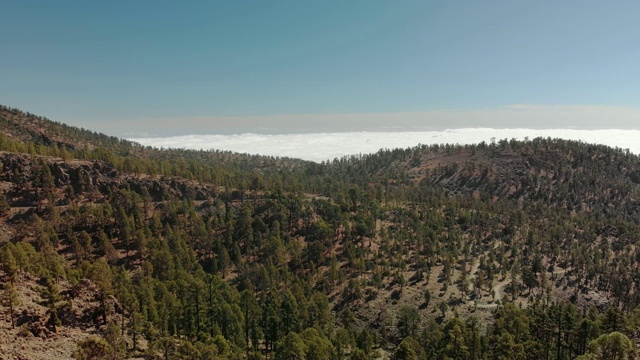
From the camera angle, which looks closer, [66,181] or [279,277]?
[279,277]

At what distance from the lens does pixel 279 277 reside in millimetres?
133625

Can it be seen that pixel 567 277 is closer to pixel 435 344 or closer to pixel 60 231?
pixel 435 344

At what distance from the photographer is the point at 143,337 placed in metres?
71.6

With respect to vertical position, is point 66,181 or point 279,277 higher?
point 66,181

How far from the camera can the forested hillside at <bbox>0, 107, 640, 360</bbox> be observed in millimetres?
65875

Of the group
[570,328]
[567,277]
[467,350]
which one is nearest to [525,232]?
[567,277]

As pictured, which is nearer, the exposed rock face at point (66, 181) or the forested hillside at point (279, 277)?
the forested hillside at point (279, 277)

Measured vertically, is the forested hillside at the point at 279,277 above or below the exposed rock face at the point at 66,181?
below

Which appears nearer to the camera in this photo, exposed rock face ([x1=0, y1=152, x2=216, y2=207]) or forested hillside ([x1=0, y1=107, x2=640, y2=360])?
forested hillside ([x1=0, y1=107, x2=640, y2=360])

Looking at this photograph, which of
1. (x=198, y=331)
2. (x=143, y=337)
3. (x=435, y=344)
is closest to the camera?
(x=143, y=337)

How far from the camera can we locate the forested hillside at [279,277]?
6588 centimetres

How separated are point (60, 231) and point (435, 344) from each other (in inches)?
5458

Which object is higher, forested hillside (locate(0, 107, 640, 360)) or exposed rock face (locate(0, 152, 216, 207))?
exposed rock face (locate(0, 152, 216, 207))

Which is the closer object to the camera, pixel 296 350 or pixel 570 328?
pixel 296 350
